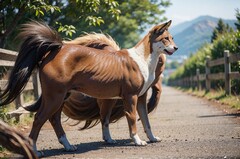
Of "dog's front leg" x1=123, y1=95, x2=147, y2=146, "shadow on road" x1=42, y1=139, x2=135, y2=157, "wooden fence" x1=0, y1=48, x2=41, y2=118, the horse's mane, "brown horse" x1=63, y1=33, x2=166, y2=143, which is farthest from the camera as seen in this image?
"wooden fence" x1=0, y1=48, x2=41, y2=118

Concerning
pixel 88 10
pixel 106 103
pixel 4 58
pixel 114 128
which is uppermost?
pixel 88 10

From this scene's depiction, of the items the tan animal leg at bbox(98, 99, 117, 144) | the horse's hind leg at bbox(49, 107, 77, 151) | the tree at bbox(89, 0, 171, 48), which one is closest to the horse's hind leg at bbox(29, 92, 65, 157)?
the horse's hind leg at bbox(49, 107, 77, 151)

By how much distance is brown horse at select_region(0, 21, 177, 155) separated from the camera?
5871 millimetres

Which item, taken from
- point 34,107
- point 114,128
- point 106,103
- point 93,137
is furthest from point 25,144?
point 114,128

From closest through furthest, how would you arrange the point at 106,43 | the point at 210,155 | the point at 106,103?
the point at 210,155, the point at 106,103, the point at 106,43

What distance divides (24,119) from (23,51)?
13.5 feet

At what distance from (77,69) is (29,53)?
2.23 ft

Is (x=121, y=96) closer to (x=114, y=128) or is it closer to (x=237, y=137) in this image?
(x=237, y=137)

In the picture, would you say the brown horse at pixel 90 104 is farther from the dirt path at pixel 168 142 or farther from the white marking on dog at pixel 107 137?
the dirt path at pixel 168 142

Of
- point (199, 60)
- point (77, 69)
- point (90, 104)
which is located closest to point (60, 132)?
point (77, 69)

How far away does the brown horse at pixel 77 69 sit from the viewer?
5871 mm

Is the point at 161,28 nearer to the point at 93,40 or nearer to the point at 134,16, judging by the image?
the point at 93,40

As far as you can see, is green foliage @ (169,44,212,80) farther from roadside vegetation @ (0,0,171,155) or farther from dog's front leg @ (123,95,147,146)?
dog's front leg @ (123,95,147,146)

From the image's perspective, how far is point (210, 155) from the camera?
539 cm
